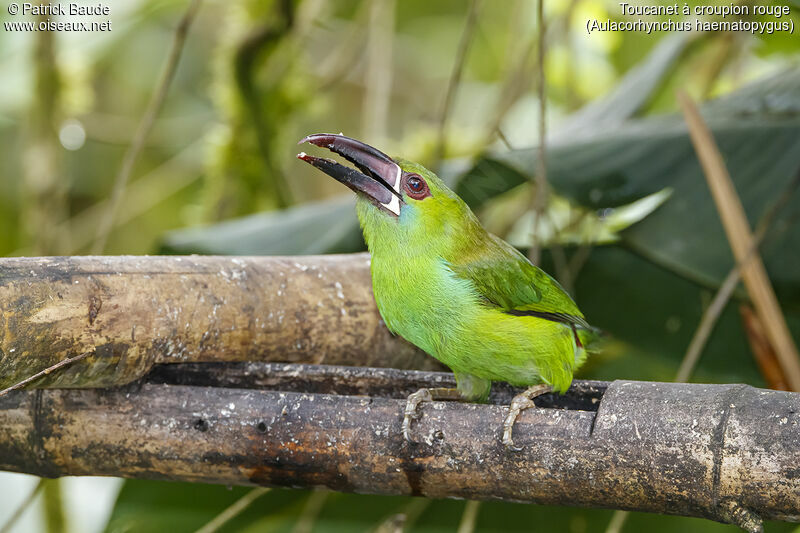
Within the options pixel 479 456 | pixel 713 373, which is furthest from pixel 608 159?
pixel 479 456

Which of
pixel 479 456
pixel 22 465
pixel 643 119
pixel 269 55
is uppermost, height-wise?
pixel 269 55

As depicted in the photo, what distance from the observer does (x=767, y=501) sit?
163 cm

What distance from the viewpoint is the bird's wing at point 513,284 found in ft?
7.45

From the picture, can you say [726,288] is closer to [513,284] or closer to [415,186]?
[513,284]

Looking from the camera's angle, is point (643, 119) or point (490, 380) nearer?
point (490, 380)

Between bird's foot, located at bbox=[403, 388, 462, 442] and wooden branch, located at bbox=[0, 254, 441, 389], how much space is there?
1.25 ft

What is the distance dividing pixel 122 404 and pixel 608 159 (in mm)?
2026

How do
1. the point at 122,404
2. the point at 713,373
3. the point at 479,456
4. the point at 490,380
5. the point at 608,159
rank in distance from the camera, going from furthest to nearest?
the point at 713,373 < the point at 608,159 < the point at 490,380 < the point at 122,404 < the point at 479,456

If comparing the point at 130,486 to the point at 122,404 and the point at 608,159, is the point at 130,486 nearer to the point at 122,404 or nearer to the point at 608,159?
the point at 122,404

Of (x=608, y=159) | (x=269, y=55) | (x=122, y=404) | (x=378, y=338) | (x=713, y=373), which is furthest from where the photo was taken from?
(x=269, y=55)

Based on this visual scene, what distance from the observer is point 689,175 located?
3424mm

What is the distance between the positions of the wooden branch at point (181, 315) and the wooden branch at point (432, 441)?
0.13 m

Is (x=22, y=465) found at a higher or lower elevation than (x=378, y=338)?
lower

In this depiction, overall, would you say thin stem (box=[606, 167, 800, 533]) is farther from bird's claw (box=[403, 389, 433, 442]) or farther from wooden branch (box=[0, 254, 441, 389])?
bird's claw (box=[403, 389, 433, 442])
